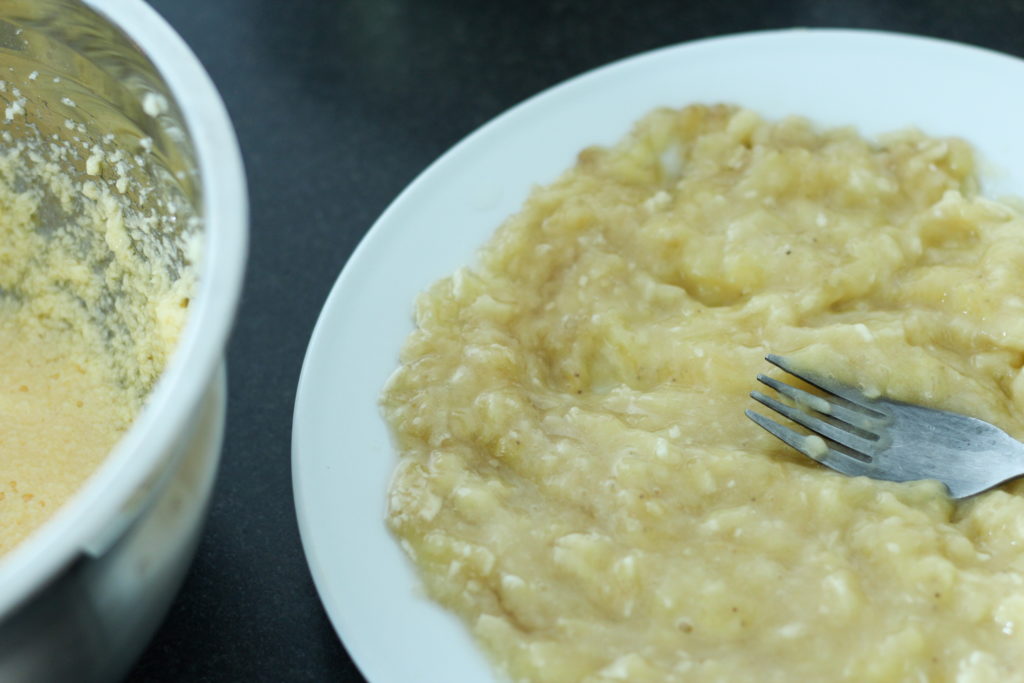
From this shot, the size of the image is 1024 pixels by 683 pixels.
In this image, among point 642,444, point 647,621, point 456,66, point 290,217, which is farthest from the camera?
point 456,66

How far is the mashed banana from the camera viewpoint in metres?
1.21

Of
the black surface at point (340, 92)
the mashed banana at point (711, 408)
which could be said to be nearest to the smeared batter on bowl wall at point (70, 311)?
the black surface at point (340, 92)

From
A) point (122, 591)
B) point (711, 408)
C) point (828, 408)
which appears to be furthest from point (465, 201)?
point (122, 591)

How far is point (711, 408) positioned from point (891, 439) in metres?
0.22

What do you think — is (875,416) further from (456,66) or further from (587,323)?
(456,66)

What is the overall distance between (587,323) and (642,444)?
0.21 metres

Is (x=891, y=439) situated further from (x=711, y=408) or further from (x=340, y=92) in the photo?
(x=340, y=92)

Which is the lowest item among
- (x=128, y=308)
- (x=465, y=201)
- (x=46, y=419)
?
(x=46, y=419)

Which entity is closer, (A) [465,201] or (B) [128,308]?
(B) [128,308]

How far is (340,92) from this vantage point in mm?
2119

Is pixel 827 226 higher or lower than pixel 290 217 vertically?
higher

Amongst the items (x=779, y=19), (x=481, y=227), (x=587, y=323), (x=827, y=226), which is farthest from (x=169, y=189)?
(x=779, y=19)

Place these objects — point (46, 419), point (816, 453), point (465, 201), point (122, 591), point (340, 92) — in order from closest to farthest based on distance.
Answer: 1. point (122, 591)
2. point (816, 453)
3. point (46, 419)
4. point (465, 201)
5. point (340, 92)

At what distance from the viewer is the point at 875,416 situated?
1.39 meters
